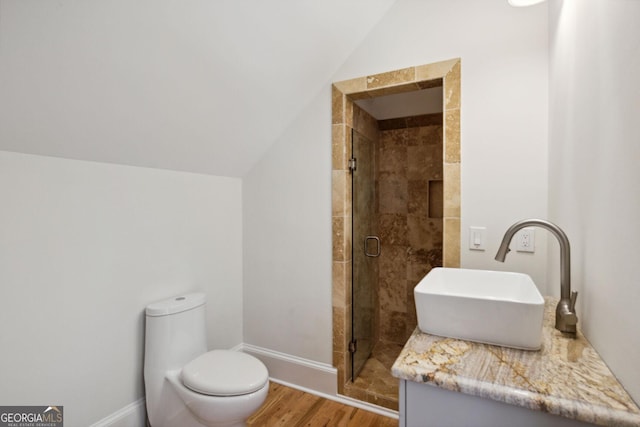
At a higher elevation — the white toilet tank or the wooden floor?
the white toilet tank

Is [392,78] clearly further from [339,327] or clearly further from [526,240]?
[339,327]

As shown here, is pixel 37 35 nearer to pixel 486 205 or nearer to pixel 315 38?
pixel 315 38

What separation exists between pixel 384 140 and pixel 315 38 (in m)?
1.38

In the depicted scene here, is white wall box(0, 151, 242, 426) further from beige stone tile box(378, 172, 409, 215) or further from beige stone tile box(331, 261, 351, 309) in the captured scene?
beige stone tile box(378, 172, 409, 215)

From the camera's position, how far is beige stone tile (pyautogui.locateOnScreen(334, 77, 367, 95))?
2.11 m

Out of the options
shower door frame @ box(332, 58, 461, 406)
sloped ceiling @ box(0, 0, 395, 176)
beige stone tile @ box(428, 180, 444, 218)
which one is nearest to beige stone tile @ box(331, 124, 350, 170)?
shower door frame @ box(332, 58, 461, 406)

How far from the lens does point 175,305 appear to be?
1.86 m

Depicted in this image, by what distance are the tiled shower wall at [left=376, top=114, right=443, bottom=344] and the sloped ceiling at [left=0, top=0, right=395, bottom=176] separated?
1.12 meters

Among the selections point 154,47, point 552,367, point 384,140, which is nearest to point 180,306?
point 154,47

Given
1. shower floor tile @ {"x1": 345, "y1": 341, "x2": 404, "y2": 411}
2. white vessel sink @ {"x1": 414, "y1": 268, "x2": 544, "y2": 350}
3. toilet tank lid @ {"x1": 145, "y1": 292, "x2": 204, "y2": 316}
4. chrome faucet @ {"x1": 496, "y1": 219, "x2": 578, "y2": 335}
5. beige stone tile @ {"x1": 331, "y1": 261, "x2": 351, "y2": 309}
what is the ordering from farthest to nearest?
beige stone tile @ {"x1": 331, "y1": 261, "x2": 351, "y2": 309} < shower floor tile @ {"x1": 345, "y1": 341, "x2": 404, "y2": 411} < toilet tank lid @ {"x1": 145, "y1": 292, "x2": 204, "y2": 316} < chrome faucet @ {"x1": 496, "y1": 219, "x2": 578, "y2": 335} < white vessel sink @ {"x1": 414, "y1": 268, "x2": 544, "y2": 350}

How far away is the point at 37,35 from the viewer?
112 cm

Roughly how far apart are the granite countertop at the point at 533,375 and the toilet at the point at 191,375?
39.0 inches

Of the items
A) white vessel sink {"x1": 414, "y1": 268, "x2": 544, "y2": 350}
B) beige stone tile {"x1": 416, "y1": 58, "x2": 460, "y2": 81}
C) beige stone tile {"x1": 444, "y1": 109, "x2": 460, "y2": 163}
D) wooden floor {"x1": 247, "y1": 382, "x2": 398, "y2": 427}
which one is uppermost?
beige stone tile {"x1": 416, "y1": 58, "x2": 460, "y2": 81}

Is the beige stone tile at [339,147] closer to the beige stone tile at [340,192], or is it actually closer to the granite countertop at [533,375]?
the beige stone tile at [340,192]
